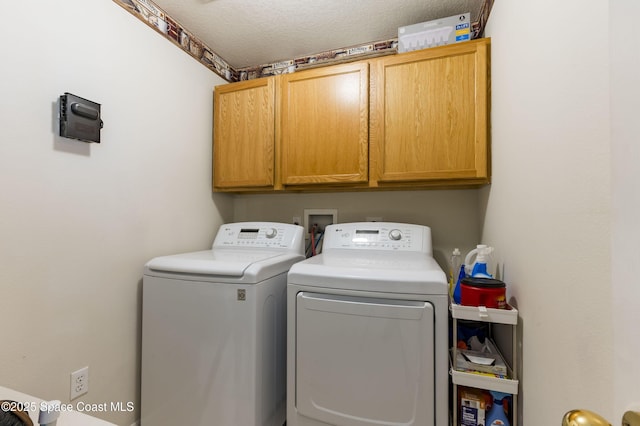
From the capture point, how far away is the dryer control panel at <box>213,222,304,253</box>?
69.4 inches

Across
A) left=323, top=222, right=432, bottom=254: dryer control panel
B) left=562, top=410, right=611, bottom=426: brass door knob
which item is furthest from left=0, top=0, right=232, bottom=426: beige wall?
left=562, top=410, right=611, bottom=426: brass door knob

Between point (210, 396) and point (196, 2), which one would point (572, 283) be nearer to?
point (210, 396)

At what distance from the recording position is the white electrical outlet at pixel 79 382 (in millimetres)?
1189

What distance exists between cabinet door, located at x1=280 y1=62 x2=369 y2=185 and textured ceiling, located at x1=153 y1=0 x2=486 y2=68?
28 cm

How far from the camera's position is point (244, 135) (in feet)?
6.20

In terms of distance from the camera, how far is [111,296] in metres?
1.34

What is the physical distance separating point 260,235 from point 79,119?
106cm

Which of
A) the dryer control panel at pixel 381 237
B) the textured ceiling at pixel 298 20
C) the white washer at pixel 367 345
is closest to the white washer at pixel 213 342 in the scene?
the white washer at pixel 367 345

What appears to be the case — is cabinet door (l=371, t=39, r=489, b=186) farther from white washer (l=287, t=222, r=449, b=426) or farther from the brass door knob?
the brass door knob

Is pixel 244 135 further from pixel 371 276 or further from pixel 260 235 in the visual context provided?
pixel 371 276

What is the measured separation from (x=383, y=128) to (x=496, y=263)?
35.5 inches

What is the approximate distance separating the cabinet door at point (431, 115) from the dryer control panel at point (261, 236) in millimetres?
605

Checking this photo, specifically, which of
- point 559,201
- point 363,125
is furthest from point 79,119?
point 559,201

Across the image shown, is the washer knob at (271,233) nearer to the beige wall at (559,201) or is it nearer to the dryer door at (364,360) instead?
the dryer door at (364,360)
